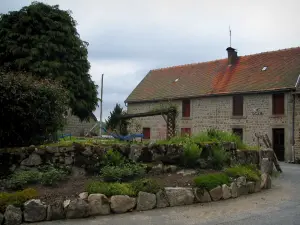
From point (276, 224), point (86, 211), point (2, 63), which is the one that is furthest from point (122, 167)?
point (2, 63)

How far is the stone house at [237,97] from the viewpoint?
22500 millimetres

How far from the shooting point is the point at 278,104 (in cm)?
2292

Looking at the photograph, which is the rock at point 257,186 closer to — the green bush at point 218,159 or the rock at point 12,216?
the green bush at point 218,159

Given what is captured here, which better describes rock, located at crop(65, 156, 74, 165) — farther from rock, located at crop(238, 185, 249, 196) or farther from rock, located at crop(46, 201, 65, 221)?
rock, located at crop(238, 185, 249, 196)

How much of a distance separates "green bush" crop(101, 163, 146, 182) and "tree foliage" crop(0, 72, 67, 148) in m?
2.66

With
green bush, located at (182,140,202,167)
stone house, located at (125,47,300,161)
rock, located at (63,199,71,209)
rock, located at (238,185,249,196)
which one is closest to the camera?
rock, located at (63,199,71,209)

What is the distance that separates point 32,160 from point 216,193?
16.3 feet

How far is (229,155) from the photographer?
11438 mm

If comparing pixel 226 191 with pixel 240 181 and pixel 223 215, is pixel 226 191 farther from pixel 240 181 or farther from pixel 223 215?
pixel 223 215

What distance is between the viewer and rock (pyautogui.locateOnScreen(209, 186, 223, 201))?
852 centimetres

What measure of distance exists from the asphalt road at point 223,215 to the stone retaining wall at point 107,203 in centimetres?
19

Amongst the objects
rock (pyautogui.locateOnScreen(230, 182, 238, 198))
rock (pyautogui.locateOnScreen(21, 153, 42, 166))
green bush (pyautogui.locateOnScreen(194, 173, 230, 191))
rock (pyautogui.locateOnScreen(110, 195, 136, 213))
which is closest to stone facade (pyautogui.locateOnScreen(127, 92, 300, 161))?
rock (pyautogui.locateOnScreen(230, 182, 238, 198))

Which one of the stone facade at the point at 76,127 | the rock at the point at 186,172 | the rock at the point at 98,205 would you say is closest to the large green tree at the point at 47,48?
the stone facade at the point at 76,127

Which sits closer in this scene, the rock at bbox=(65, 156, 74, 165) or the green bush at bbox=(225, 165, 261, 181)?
the rock at bbox=(65, 156, 74, 165)
